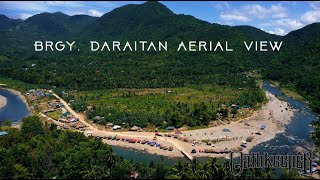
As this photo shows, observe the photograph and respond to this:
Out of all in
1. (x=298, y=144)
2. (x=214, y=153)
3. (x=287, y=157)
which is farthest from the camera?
(x=298, y=144)

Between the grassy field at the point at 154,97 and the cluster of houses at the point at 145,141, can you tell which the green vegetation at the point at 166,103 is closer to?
the grassy field at the point at 154,97

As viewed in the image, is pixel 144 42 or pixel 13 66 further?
pixel 144 42

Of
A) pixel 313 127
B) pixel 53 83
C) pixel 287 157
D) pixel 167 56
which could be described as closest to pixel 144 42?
pixel 167 56

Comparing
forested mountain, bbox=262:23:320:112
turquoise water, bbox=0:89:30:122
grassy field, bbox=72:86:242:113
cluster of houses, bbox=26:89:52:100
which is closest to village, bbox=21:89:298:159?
turquoise water, bbox=0:89:30:122

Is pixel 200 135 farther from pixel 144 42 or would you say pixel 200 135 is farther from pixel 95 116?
pixel 144 42

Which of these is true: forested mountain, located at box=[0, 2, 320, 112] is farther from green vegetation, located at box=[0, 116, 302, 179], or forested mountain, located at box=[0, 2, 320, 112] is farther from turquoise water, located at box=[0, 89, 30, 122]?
green vegetation, located at box=[0, 116, 302, 179]
